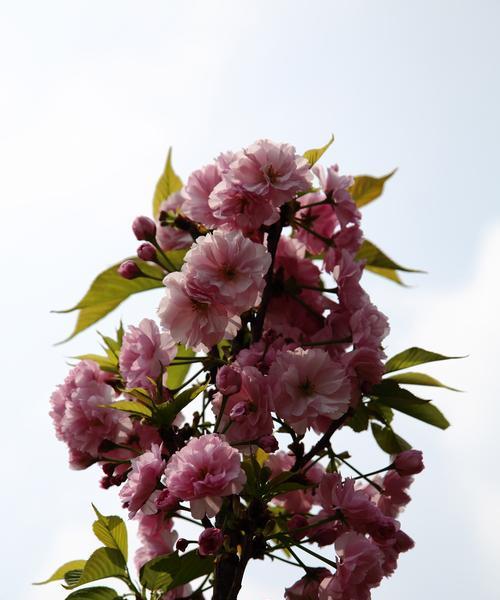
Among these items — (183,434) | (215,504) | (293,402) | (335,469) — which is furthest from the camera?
(335,469)

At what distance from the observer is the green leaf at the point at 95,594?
1481 mm

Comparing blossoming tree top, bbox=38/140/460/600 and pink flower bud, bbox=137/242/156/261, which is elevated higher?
pink flower bud, bbox=137/242/156/261

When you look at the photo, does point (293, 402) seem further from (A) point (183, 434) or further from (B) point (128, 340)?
(B) point (128, 340)

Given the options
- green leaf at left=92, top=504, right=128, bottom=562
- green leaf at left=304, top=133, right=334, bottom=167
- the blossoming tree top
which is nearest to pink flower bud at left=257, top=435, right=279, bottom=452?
the blossoming tree top

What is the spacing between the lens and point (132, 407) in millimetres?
1505

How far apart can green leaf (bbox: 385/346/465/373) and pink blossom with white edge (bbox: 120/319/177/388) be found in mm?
535

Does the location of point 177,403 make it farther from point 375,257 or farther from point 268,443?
point 375,257

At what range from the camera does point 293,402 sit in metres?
1.46

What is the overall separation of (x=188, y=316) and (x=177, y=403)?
0.56 feet

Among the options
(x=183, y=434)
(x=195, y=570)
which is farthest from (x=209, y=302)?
(x=195, y=570)

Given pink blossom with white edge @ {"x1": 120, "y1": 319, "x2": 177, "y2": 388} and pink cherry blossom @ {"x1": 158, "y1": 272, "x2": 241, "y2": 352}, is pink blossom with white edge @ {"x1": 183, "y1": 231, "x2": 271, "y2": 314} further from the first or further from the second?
pink blossom with white edge @ {"x1": 120, "y1": 319, "x2": 177, "y2": 388}

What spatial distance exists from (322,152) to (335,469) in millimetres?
750

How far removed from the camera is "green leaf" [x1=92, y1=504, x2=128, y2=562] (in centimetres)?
153

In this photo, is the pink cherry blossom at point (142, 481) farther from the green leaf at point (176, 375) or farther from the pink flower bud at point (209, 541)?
the green leaf at point (176, 375)
